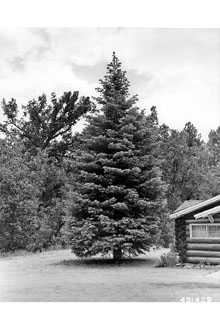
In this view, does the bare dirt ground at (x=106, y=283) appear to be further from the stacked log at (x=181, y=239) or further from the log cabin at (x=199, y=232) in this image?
the stacked log at (x=181, y=239)

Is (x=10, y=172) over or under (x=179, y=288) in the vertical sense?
over

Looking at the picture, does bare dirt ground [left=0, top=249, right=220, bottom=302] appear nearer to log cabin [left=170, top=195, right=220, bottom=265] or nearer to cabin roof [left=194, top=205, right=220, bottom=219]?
log cabin [left=170, top=195, right=220, bottom=265]

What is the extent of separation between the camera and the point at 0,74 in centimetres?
1563

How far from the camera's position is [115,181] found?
21.1 metres

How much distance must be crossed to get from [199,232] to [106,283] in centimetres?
716

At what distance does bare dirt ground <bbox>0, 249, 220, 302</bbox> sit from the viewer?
40.7ft

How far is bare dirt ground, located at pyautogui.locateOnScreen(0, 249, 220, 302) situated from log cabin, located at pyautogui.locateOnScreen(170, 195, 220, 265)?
1352 millimetres

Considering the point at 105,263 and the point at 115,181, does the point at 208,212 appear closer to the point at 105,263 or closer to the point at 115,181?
the point at 115,181

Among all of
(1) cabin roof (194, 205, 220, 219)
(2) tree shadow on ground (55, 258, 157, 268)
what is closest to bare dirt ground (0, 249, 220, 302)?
(2) tree shadow on ground (55, 258, 157, 268)
